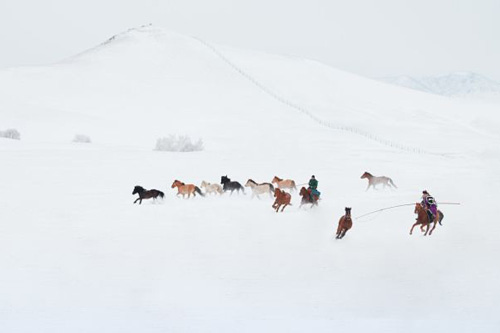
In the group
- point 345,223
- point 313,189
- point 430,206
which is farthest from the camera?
point 313,189

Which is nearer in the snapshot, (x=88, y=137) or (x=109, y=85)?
(x=88, y=137)

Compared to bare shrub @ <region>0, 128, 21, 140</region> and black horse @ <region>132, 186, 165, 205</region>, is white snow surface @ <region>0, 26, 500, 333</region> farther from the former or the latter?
bare shrub @ <region>0, 128, 21, 140</region>

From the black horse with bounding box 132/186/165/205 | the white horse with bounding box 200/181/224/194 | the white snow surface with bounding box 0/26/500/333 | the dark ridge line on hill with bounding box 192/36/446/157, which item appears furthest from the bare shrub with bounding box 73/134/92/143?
the dark ridge line on hill with bounding box 192/36/446/157

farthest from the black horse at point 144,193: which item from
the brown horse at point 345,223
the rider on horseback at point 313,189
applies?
the brown horse at point 345,223

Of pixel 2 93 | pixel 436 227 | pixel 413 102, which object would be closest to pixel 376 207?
pixel 436 227

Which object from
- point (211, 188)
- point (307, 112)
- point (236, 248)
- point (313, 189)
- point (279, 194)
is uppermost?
point (307, 112)

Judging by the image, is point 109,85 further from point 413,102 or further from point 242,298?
point 242,298

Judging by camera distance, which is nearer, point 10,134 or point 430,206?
point 430,206

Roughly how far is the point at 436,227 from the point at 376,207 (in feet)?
9.16

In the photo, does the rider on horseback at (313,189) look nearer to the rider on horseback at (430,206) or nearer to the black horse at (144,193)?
the rider on horseback at (430,206)

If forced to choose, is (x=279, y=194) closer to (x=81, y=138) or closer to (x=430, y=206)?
(x=430, y=206)

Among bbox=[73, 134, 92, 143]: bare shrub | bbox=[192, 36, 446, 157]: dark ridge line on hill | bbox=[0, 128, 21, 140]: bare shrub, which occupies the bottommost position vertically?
bbox=[0, 128, 21, 140]: bare shrub

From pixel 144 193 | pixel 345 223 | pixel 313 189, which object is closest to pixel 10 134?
pixel 144 193

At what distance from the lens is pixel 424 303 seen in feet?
33.0
